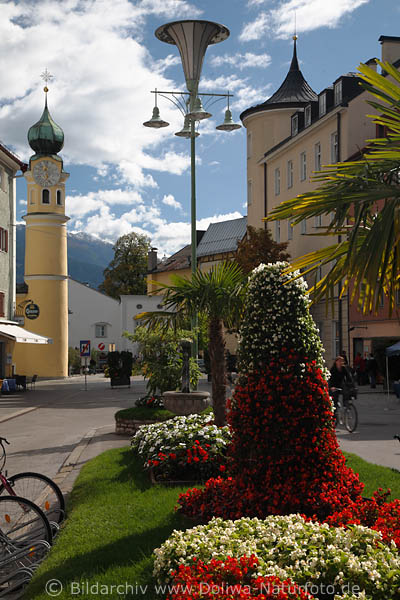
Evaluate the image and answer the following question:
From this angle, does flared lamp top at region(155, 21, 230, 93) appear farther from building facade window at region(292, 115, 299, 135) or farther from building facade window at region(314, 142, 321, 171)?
building facade window at region(292, 115, 299, 135)

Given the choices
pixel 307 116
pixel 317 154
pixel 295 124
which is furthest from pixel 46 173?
pixel 317 154

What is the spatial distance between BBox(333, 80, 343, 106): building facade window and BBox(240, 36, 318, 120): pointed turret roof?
9.12 meters

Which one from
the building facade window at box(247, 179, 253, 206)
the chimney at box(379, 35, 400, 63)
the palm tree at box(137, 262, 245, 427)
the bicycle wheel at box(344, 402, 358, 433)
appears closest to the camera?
the palm tree at box(137, 262, 245, 427)

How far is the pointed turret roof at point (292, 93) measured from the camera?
51.5 meters

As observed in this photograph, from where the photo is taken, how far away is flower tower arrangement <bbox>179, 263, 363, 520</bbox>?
6328mm

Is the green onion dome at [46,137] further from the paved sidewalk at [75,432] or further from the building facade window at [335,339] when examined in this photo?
the paved sidewalk at [75,432]

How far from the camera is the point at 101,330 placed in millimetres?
83938

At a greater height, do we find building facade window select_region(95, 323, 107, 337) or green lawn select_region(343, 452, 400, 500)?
building facade window select_region(95, 323, 107, 337)

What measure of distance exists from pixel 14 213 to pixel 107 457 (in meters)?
33.3

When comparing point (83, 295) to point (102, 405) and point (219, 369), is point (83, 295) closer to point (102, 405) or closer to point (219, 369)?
point (102, 405)

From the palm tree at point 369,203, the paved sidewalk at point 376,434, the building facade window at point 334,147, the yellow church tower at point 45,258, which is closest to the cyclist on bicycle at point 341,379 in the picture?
the paved sidewalk at point 376,434

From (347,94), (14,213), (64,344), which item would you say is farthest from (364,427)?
(64,344)

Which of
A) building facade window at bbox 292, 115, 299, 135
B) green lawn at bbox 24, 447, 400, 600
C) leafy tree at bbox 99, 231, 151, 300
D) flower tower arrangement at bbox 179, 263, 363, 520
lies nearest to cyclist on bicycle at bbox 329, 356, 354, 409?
green lawn at bbox 24, 447, 400, 600

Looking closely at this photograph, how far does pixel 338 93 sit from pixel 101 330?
4900 cm
